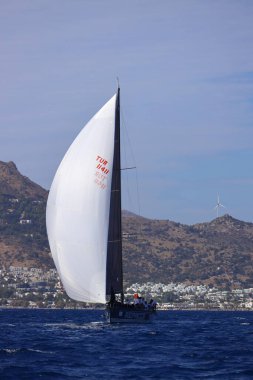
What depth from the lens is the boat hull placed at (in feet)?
261

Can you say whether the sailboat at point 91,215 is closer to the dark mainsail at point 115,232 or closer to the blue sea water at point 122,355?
the dark mainsail at point 115,232

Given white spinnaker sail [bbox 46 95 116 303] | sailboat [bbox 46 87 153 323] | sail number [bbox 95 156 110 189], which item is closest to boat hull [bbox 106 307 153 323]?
sailboat [bbox 46 87 153 323]

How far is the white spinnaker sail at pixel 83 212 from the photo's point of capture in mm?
Result: 75500

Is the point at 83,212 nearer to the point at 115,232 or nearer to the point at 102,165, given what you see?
the point at 102,165

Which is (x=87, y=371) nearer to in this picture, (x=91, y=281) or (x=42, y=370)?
(x=42, y=370)

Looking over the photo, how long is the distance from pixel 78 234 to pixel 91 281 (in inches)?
142

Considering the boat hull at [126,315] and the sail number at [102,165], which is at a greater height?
the sail number at [102,165]

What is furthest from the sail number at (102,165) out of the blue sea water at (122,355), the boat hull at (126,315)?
the blue sea water at (122,355)

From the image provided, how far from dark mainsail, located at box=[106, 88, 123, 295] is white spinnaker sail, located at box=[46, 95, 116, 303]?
103 cm

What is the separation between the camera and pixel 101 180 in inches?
3068

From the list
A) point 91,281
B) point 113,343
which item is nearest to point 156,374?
point 113,343

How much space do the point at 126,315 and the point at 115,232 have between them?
6113 millimetres

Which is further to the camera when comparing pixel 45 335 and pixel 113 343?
pixel 45 335

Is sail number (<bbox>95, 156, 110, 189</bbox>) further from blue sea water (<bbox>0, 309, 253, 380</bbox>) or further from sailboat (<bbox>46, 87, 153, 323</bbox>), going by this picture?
blue sea water (<bbox>0, 309, 253, 380</bbox>)
